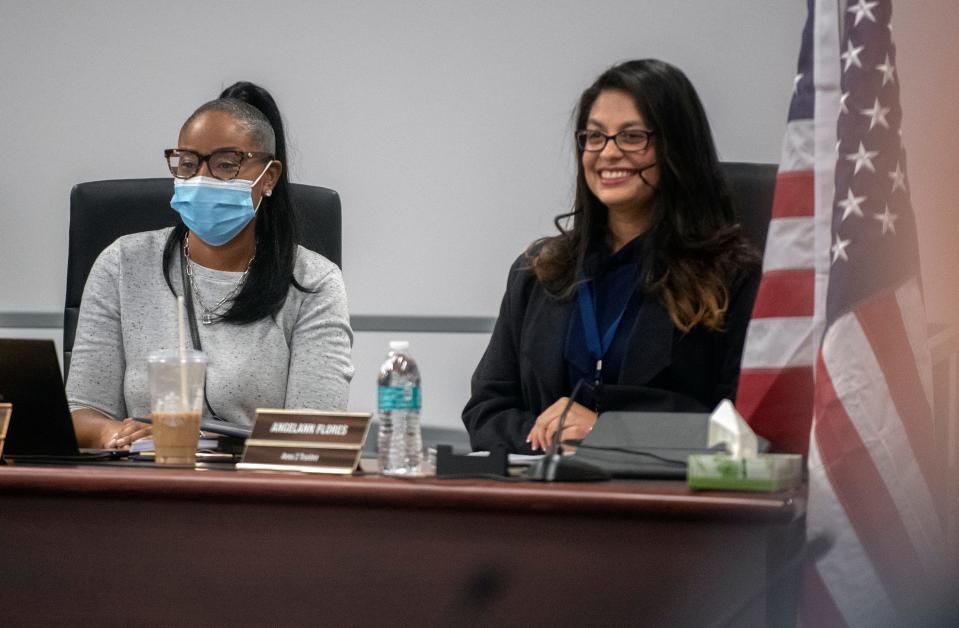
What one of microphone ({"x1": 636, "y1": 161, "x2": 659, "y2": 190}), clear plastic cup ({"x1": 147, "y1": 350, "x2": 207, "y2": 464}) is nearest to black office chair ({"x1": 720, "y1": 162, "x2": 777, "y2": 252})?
microphone ({"x1": 636, "y1": 161, "x2": 659, "y2": 190})

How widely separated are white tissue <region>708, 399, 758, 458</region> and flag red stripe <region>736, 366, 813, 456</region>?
33 centimetres

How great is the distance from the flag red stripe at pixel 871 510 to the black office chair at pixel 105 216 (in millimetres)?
1386

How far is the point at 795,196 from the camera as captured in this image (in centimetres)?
178

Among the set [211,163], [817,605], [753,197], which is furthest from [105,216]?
[817,605]

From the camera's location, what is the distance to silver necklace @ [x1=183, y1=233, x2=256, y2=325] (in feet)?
8.00

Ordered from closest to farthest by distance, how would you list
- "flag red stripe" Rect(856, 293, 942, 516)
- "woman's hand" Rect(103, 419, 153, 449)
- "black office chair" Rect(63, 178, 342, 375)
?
"flag red stripe" Rect(856, 293, 942, 516)
"woman's hand" Rect(103, 419, 153, 449)
"black office chair" Rect(63, 178, 342, 375)

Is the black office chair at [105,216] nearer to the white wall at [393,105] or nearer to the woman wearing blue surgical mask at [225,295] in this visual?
the woman wearing blue surgical mask at [225,295]

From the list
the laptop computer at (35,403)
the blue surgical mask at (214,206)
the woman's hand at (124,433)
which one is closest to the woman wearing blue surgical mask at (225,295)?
the blue surgical mask at (214,206)

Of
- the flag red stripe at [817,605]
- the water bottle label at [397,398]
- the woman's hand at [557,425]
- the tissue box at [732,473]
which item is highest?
the water bottle label at [397,398]

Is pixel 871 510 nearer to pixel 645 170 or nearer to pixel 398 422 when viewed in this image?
pixel 398 422

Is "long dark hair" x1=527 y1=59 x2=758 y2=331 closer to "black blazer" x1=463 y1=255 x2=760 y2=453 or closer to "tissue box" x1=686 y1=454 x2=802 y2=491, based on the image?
"black blazer" x1=463 y1=255 x2=760 y2=453

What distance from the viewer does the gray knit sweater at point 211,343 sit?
93.7 inches

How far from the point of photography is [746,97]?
3252 mm

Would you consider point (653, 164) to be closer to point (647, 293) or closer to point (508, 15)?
point (647, 293)
